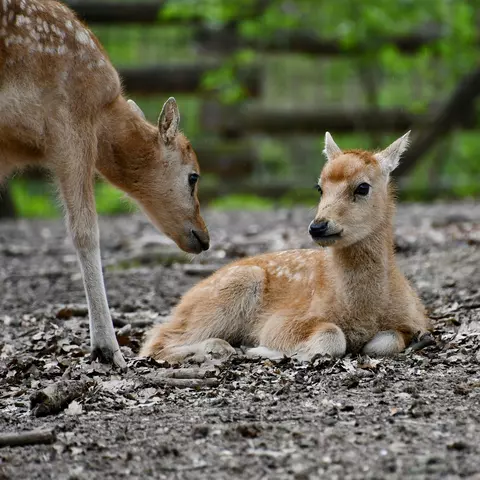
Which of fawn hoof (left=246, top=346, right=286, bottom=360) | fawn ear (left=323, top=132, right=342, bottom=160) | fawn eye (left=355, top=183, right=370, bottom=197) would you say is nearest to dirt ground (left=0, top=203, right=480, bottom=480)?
fawn hoof (left=246, top=346, right=286, bottom=360)

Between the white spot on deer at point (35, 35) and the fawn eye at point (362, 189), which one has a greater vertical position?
the white spot on deer at point (35, 35)

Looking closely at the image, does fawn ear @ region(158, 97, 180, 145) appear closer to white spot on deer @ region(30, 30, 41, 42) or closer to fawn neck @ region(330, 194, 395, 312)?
white spot on deer @ region(30, 30, 41, 42)

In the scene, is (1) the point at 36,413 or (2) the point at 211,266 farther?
(2) the point at 211,266

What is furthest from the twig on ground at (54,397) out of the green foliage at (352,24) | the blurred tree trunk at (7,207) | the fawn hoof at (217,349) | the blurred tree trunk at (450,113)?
the blurred tree trunk at (450,113)

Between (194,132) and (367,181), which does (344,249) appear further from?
(194,132)

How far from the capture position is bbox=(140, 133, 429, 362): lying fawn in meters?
6.04

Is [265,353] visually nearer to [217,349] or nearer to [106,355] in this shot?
[217,349]

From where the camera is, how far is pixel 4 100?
5.60m

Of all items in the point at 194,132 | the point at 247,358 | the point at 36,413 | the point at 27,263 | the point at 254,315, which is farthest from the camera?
the point at 194,132

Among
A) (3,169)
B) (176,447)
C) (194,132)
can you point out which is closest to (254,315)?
(3,169)

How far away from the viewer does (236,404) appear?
4.91m

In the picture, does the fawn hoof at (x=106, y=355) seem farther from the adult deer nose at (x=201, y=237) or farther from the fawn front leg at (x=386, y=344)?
the fawn front leg at (x=386, y=344)

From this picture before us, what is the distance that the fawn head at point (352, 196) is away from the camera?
19.7ft

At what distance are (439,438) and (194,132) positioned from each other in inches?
530
